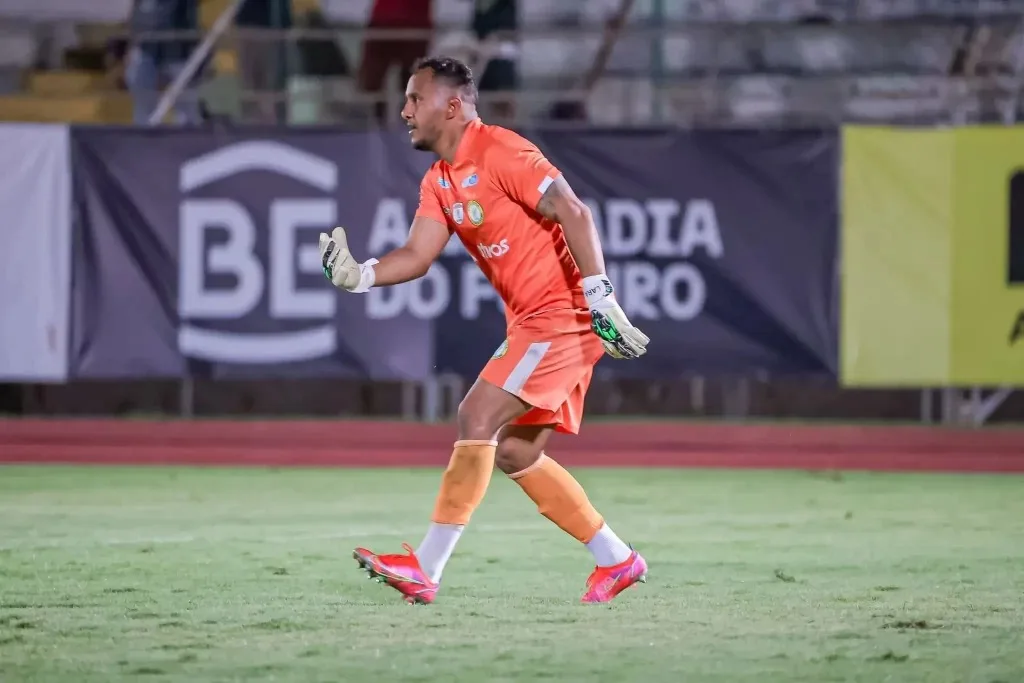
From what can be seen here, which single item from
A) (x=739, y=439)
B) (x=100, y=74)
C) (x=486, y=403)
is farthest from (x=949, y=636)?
(x=100, y=74)

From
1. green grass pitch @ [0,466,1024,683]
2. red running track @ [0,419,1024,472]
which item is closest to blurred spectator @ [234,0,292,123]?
red running track @ [0,419,1024,472]

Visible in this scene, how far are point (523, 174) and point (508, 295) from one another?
53 centimetres

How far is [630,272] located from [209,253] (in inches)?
137

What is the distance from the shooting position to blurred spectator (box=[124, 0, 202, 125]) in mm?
15805

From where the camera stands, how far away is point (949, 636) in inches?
226

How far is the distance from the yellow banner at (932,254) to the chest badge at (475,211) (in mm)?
8163

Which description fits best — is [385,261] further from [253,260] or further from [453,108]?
[253,260]

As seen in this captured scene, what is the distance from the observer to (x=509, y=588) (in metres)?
6.79

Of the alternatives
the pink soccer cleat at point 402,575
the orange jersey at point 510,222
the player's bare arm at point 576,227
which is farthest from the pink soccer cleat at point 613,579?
the player's bare arm at point 576,227

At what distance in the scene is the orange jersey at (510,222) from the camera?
6445mm

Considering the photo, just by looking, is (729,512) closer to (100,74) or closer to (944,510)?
(944,510)

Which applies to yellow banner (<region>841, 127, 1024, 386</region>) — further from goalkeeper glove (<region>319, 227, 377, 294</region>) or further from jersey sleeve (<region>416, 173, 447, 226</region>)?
goalkeeper glove (<region>319, 227, 377, 294</region>)

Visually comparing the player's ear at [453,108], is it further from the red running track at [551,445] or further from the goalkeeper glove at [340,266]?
the red running track at [551,445]

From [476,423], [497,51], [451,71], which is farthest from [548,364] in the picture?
[497,51]
